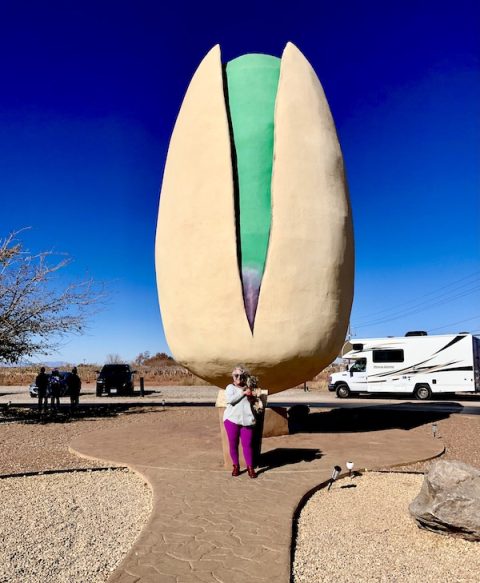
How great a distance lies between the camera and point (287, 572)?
358 cm

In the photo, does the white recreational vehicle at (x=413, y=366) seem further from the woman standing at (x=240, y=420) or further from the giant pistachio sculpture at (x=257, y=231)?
the woman standing at (x=240, y=420)

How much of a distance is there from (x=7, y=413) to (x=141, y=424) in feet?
21.1

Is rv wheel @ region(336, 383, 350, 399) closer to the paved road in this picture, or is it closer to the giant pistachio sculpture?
the paved road

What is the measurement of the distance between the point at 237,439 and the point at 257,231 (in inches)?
146

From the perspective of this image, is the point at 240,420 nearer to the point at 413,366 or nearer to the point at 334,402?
the point at 334,402

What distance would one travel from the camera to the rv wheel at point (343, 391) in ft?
79.7

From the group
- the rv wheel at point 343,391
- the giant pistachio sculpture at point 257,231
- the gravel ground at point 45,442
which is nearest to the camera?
the gravel ground at point 45,442

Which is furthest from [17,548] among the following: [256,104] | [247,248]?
[256,104]

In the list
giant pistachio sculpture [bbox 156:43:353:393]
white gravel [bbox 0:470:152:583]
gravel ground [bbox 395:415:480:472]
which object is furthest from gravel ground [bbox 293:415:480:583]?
giant pistachio sculpture [bbox 156:43:353:393]

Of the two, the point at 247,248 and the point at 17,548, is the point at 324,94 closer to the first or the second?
the point at 247,248

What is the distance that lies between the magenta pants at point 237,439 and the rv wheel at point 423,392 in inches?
712

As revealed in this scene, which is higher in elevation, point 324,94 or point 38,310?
point 324,94

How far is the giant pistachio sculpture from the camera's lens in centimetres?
829

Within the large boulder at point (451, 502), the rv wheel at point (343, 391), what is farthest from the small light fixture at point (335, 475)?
the rv wheel at point (343, 391)
